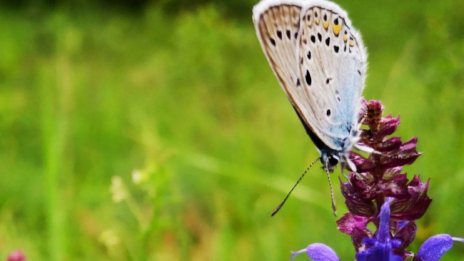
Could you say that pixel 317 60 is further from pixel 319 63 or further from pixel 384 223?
pixel 384 223

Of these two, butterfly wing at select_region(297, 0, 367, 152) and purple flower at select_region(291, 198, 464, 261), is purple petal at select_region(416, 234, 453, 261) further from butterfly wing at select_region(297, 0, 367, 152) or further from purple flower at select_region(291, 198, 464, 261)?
butterfly wing at select_region(297, 0, 367, 152)

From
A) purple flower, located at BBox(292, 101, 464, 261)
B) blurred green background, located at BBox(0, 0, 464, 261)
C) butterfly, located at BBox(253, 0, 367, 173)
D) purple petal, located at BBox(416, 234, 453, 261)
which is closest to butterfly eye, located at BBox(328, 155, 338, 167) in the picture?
butterfly, located at BBox(253, 0, 367, 173)

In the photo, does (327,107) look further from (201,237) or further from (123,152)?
(123,152)

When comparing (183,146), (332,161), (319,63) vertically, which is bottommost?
(183,146)

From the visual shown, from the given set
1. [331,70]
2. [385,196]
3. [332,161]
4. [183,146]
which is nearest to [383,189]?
[385,196]

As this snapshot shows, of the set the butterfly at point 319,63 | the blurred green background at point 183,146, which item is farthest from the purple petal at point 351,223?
the blurred green background at point 183,146

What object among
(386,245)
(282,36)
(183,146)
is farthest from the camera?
(183,146)

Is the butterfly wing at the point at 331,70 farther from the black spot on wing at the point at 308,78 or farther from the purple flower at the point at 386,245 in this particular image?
the purple flower at the point at 386,245
